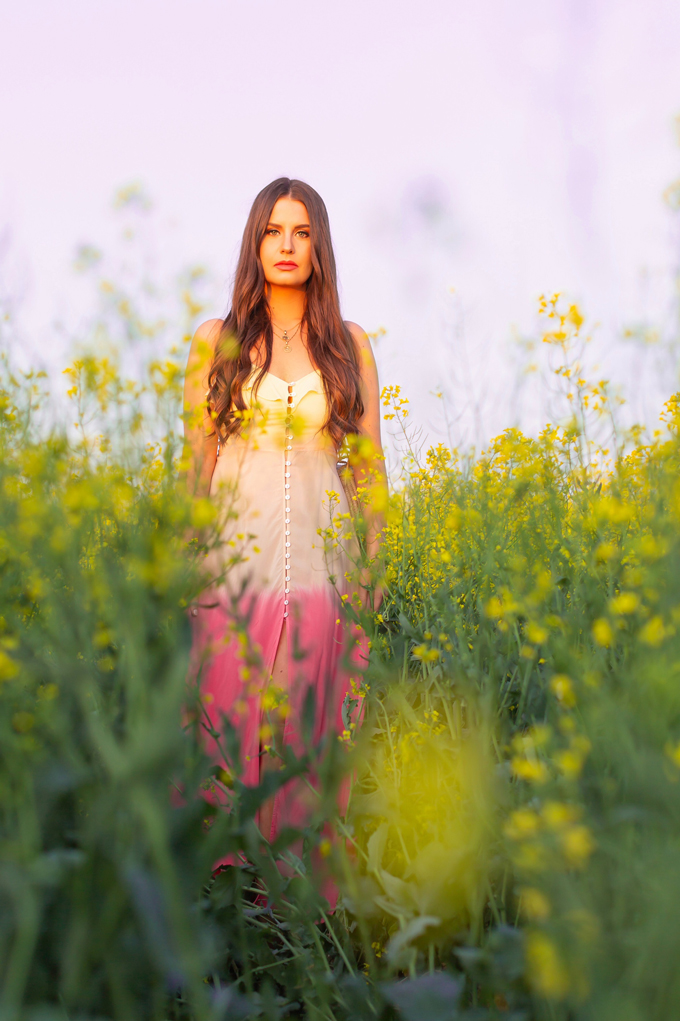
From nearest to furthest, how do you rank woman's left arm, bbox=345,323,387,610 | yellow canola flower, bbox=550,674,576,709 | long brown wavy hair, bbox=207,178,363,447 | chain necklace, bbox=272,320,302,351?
yellow canola flower, bbox=550,674,576,709 → woman's left arm, bbox=345,323,387,610 → long brown wavy hair, bbox=207,178,363,447 → chain necklace, bbox=272,320,302,351

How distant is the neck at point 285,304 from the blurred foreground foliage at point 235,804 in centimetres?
124

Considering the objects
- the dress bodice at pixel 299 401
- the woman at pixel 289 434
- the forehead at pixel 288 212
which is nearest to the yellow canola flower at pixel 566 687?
the woman at pixel 289 434

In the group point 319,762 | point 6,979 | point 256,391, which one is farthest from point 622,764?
point 256,391

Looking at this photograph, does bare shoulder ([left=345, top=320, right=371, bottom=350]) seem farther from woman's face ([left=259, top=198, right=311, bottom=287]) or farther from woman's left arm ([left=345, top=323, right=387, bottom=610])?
woman's face ([left=259, top=198, right=311, bottom=287])

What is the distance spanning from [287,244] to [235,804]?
1768 mm

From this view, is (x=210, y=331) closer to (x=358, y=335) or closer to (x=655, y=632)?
(x=358, y=335)

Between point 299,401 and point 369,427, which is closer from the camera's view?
point 299,401

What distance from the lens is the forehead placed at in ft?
7.75

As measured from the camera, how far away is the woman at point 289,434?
6.72ft

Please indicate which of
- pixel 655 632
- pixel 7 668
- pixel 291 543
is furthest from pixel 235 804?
pixel 291 543

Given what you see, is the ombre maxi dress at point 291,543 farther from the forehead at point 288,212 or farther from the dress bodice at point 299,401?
the forehead at point 288,212

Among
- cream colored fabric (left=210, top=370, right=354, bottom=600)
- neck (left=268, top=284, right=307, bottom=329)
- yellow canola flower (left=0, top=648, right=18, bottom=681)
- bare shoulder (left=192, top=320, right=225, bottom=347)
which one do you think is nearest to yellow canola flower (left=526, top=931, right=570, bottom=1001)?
yellow canola flower (left=0, top=648, right=18, bottom=681)

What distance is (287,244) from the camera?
2.34 meters

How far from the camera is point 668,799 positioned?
68 centimetres
